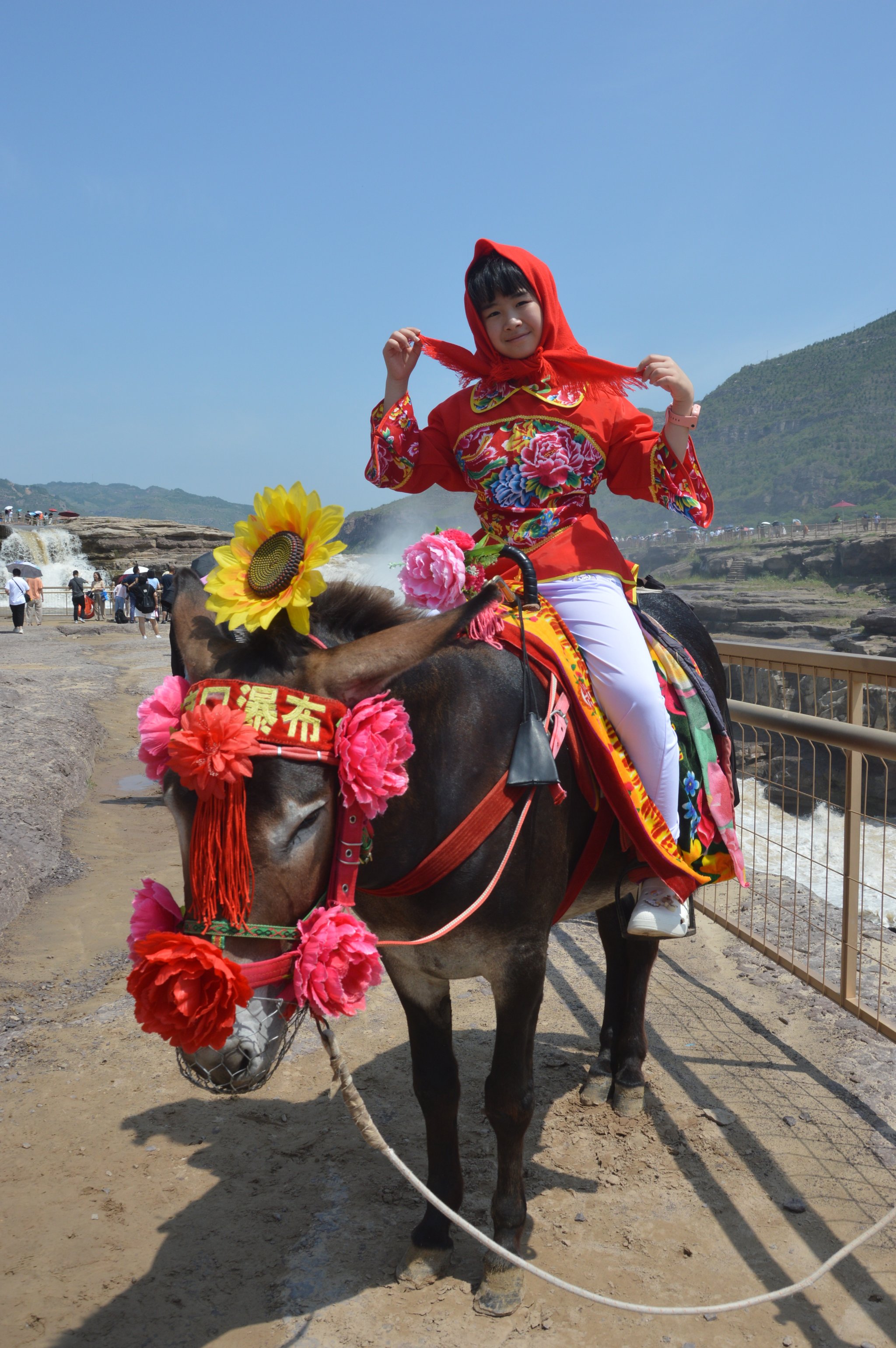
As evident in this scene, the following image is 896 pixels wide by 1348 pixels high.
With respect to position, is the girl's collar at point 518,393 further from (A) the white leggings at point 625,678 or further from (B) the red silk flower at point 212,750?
(B) the red silk flower at point 212,750

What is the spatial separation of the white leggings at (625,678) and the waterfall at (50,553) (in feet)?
135

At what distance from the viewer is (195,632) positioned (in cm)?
202

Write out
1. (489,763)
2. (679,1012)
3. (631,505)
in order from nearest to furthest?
(489,763)
(679,1012)
(631,505)

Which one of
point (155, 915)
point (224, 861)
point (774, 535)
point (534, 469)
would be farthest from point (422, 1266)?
point (774, 535)

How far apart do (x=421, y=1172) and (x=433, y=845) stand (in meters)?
1.59

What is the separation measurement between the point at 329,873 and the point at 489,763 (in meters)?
0.56

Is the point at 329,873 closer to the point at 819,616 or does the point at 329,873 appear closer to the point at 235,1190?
the point at 235,1190

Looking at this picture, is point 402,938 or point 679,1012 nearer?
point 402,938

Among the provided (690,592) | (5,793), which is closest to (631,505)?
(690,592)

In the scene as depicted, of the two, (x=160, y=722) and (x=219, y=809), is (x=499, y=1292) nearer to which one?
(x=219, y=809)

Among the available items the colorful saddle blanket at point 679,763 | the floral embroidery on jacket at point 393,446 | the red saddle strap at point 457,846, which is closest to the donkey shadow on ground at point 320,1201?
the colorful saddle blanket at point 679,763

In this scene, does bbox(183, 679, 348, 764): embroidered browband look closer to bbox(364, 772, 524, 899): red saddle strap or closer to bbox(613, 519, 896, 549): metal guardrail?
bbox(364, 772, 524, 899): red saddle strap

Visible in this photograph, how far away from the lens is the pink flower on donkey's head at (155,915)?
71.2 inches

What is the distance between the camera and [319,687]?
189 centimetres
